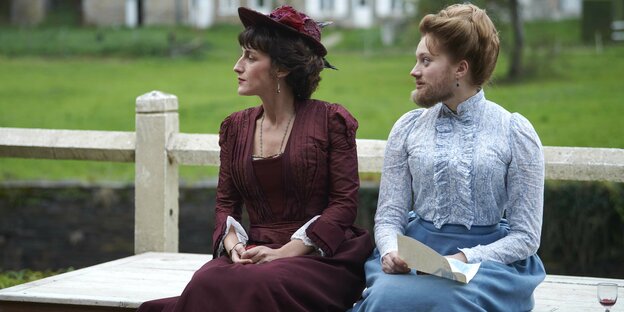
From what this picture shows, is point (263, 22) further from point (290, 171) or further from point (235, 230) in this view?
point (235, 230)

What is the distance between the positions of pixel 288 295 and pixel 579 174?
5.60 feet

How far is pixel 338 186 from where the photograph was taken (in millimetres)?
4867

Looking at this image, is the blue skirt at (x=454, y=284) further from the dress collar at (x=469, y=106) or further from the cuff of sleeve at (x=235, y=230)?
the cuff of sleeve at (x=235, y=230)

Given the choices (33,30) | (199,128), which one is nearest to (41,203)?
(199,128)

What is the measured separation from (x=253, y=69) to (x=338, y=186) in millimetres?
581

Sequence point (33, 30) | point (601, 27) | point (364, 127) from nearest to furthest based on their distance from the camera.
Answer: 1. point (364, 127)
2. point (601, 27)
3. point (33, 30)

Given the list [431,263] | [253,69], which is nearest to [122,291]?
[253,69]

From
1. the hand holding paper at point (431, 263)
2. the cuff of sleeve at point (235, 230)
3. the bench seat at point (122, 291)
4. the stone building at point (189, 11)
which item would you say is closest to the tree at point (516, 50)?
the stone building at point (189, 11)

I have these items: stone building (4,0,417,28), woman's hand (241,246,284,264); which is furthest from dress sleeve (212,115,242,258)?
stone building (4,0,417,28)

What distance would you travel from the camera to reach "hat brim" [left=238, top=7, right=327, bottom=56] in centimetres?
471

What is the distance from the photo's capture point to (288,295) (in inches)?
177

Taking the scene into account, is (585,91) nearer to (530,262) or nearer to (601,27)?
(601,27)

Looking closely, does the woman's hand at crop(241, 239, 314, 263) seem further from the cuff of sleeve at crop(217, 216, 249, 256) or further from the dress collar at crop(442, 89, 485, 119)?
the dress collar at crop(442, 89, 485, 119)

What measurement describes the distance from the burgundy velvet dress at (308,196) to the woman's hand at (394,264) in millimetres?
301
